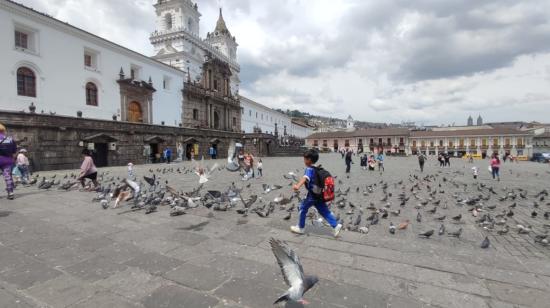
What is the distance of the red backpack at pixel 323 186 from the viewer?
4398 millimetres

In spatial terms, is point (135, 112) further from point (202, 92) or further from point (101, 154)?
point (202, 92)

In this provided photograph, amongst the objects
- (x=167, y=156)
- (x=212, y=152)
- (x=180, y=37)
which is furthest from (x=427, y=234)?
(x=180, y=37)

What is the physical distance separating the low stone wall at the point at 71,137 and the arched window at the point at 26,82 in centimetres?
513

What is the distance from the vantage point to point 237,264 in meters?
3.49

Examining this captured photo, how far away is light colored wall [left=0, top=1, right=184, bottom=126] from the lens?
18812 mm

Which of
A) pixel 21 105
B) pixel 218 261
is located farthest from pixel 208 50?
pixel 218 261

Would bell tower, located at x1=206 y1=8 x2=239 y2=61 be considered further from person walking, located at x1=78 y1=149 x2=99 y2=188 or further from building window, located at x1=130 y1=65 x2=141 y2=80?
person walking, located at x1=78 y1=149 x2=99 y2=188

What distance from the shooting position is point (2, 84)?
60.5 feet

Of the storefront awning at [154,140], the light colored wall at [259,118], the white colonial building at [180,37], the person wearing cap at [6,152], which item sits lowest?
the person wearing cap at [6,152]

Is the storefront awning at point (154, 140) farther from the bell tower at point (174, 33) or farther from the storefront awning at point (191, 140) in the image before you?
the bell tower at point (174, 33)

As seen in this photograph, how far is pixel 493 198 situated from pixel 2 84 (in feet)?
91.8

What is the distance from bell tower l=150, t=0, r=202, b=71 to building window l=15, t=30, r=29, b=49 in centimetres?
1977

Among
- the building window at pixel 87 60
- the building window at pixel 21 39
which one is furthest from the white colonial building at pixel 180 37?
the building window at pixel 21 39

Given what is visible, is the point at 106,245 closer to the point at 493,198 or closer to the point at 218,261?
the point at 218,261
